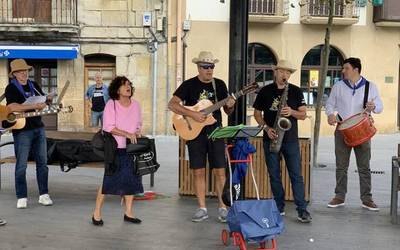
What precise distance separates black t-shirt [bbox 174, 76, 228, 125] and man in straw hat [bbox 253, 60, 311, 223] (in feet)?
1.45

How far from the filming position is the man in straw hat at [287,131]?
6.50 metres

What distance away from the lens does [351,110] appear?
7246 millimetres

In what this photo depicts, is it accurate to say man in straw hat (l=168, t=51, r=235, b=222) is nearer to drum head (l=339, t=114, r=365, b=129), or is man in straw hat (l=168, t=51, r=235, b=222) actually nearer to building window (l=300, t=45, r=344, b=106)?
drum head (l=339, t=114, r=365, b=129)

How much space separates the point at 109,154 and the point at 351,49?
1588cm

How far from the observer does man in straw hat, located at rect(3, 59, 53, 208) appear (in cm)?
702

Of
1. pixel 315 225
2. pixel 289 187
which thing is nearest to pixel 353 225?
pixel 315 225

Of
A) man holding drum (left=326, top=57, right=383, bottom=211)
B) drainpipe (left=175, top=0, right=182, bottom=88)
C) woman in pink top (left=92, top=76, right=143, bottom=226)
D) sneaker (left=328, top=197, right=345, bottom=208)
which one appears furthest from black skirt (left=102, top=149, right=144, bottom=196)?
drainpipe (left=175, top=0, right=182, bottom=88)

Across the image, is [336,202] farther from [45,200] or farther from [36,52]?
[36,52]

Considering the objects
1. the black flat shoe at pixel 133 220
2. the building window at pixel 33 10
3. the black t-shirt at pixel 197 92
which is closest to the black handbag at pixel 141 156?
the black flat shoe at pixel 133 220

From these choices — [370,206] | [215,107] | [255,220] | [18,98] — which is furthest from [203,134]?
[370,206]

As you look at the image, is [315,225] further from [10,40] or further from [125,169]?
[10,40]

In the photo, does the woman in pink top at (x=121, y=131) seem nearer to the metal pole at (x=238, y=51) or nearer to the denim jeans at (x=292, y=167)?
the metal pole at (x=238, y=51)

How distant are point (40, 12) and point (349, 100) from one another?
14257mm

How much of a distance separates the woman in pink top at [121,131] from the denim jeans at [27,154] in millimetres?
1254
